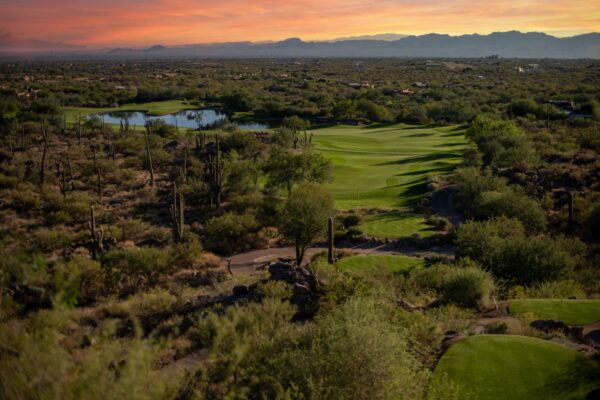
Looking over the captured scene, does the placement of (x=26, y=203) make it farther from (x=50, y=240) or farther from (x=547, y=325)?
(x=547, y=325)

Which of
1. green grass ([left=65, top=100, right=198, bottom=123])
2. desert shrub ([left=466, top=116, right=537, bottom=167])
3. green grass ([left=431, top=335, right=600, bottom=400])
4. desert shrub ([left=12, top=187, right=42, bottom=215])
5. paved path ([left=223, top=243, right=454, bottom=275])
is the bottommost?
paved path ([left=223, top=243, right=454, bottom=275])

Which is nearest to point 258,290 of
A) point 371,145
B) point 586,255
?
point 586,255

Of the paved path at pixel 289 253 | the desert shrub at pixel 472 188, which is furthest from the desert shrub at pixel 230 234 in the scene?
the desert shrub at pixel 472 188

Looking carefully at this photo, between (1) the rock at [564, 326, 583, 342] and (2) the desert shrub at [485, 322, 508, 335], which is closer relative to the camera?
(1) the rock at [564, 326, 583, 342]

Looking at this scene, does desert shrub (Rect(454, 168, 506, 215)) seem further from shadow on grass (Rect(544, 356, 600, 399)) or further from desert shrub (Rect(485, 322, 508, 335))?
shadow on grass (Rect(544, 356, 600, 399))

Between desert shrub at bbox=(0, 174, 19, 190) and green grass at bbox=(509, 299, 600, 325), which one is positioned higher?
desert shrub at bbox=(0, 174, 19, 190)

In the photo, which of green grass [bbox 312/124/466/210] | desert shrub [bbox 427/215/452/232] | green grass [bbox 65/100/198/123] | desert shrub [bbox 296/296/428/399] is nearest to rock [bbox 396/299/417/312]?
desert shrub [bbox 296/296/428/399]

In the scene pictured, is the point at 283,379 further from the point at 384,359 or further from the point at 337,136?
the point at 337,136

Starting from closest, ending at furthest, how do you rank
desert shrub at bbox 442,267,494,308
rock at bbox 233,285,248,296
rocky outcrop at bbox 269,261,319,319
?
rocky outcrop at bbox 269,261,319,319
desert shrub at bbox 442,267,494,308
rock at bbox 233,285,248,296
